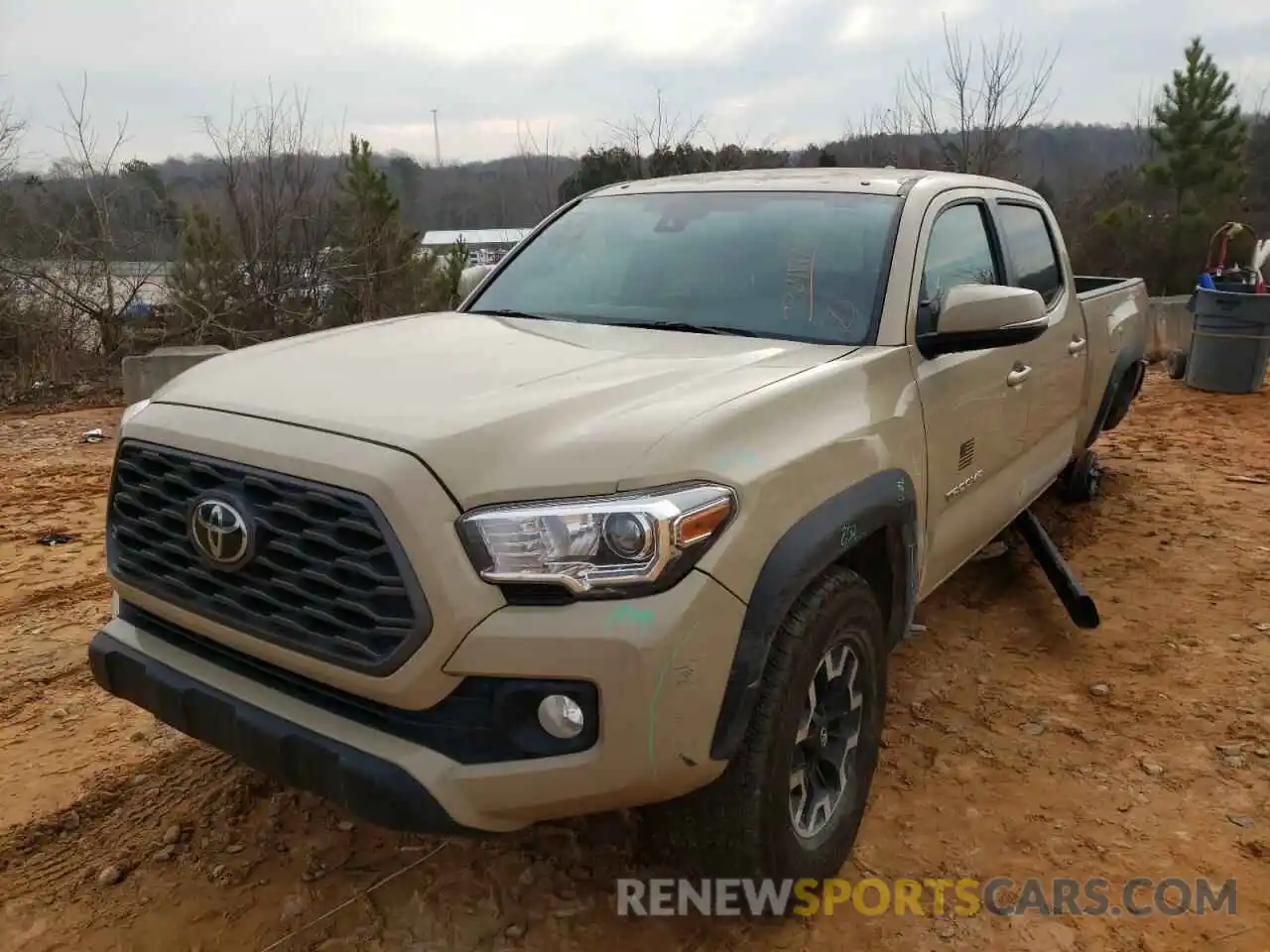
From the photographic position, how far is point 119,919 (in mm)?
→ 2363

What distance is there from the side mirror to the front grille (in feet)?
5.73

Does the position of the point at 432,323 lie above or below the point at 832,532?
above

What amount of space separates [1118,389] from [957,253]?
2.42m

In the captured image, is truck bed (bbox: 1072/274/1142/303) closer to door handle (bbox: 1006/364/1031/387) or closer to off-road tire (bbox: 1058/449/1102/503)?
off-road tire (bbox: 1058/449/1102/503)

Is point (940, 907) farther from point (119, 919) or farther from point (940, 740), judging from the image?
point (119, 919)

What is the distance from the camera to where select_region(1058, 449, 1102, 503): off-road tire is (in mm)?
5582

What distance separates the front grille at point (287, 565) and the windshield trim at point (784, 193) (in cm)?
148

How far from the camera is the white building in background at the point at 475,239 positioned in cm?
1509

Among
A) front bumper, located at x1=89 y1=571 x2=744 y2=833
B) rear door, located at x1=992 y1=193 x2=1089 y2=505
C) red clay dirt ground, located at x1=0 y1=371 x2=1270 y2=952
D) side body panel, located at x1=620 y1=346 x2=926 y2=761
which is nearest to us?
front bumper, located at x1=89 y1=571 x2=744 y2=833

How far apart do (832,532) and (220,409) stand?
56.1 inches

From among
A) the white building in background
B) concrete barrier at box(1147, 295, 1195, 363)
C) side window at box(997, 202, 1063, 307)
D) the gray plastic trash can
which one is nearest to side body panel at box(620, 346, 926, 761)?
side window at box(997, 202, 1063, 307)

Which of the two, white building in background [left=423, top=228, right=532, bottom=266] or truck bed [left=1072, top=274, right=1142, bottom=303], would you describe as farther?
white building in background [left=423, top=228, right=532, bottom=266]

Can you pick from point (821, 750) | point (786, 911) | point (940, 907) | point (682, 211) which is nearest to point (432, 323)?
point (682, 211)

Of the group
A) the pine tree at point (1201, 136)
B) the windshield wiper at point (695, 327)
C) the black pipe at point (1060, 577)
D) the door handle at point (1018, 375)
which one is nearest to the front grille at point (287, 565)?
the windshield wiper at point (695, 327)
